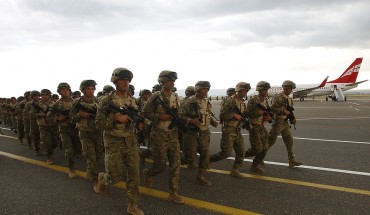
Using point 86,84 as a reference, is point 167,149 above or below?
below

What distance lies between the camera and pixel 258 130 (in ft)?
20.5

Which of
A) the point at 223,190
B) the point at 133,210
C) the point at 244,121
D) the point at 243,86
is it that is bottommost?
the point at 223,190

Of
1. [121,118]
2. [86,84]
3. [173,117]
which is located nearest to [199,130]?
[173,117]

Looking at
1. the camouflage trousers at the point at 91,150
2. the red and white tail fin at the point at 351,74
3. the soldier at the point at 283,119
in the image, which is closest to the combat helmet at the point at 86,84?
the camouflage trousers at the point at 91,150

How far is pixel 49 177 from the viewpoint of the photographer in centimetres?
609

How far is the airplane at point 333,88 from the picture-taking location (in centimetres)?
4549

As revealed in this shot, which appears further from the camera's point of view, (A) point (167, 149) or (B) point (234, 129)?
(B) point (234, 129)

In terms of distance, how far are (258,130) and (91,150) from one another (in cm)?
344

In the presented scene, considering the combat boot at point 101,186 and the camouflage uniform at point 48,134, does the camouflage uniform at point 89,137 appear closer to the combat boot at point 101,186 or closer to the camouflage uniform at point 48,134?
the combat boot at point 101,186

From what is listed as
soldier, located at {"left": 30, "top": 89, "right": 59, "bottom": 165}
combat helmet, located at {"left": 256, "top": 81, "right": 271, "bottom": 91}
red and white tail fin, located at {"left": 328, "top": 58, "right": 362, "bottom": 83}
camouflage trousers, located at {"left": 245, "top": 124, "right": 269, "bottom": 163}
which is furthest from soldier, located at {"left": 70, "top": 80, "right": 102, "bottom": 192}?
red and white tail fin, located at {"left": 328, "top": 58, "right": 362, "bottom": 83}

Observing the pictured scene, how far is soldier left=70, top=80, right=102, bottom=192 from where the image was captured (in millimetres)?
5533

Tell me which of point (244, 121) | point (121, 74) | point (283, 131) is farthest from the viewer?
point (283, 131)

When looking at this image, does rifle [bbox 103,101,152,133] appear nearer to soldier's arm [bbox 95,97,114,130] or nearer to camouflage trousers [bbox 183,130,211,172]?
soldier's arm [bbox 95,97,114,130]

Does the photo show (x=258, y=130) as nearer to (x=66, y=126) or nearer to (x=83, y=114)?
(x=83, y=114)
